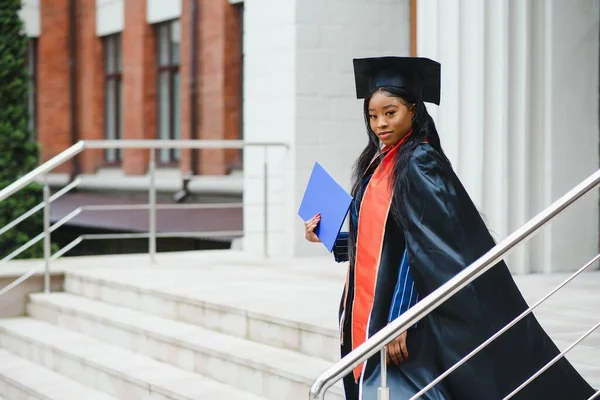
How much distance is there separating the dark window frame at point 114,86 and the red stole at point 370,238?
38.5 ft

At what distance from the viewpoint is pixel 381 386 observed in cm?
302

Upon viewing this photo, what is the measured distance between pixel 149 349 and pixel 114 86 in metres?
9.55

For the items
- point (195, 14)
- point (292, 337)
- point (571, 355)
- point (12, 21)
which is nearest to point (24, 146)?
point (12, 21)

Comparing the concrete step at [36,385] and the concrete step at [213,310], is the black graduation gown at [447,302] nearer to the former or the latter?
the concrete step at [213,310]

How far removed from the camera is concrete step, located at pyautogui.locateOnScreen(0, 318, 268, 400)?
5164 millimetres

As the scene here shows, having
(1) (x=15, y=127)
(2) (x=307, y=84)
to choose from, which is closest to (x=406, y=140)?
(2) (x=307, y=84)

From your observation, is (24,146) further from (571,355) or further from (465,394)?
(465,394)

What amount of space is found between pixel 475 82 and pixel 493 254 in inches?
156

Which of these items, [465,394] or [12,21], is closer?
[465,394]

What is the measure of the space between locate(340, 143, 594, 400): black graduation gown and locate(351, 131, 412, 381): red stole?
0.03 meters

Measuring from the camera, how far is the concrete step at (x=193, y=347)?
15.9ft

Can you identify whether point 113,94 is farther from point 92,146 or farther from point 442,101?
point 442,101

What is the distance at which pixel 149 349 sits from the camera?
591 cm

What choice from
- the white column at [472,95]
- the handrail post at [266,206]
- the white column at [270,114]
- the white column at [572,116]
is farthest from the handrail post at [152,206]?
the white column at [572,116]
